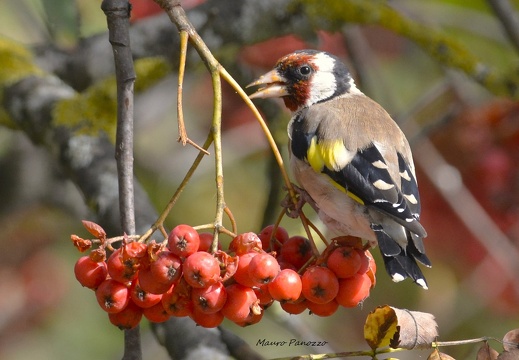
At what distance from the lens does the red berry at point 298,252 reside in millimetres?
1712

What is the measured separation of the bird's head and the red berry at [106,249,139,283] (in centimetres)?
95

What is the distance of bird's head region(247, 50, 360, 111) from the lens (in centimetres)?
243

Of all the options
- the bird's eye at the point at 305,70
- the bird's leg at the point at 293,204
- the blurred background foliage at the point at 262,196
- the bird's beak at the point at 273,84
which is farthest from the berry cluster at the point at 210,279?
the blurred background foliage at the point at 262,196

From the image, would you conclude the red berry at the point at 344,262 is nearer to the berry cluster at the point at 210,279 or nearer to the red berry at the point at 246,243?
the berry cluster at the point at 210,279

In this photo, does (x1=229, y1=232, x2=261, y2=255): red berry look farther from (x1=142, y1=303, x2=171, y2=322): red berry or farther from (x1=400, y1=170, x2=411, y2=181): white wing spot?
(x1=400, y1=170, x2=411, y2=181): white wing spot

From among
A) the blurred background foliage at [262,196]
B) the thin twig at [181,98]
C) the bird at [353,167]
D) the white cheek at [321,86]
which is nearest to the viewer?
the thin twig at [181,98]

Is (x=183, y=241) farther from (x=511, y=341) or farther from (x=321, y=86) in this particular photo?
(x=321, y=86)

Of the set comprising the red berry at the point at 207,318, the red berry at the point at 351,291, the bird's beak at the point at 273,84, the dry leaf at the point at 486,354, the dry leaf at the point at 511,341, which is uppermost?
the bird's beak at the point at 273,84

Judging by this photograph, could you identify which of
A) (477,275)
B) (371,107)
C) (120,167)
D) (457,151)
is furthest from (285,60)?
(477,275)

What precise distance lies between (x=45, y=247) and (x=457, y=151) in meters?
1.81

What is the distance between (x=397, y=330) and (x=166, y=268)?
419mm

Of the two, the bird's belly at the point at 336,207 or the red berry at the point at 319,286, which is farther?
the bird's belly at the point at 336,207

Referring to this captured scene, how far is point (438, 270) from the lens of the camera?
4078 mm

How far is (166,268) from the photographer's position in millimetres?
1490
